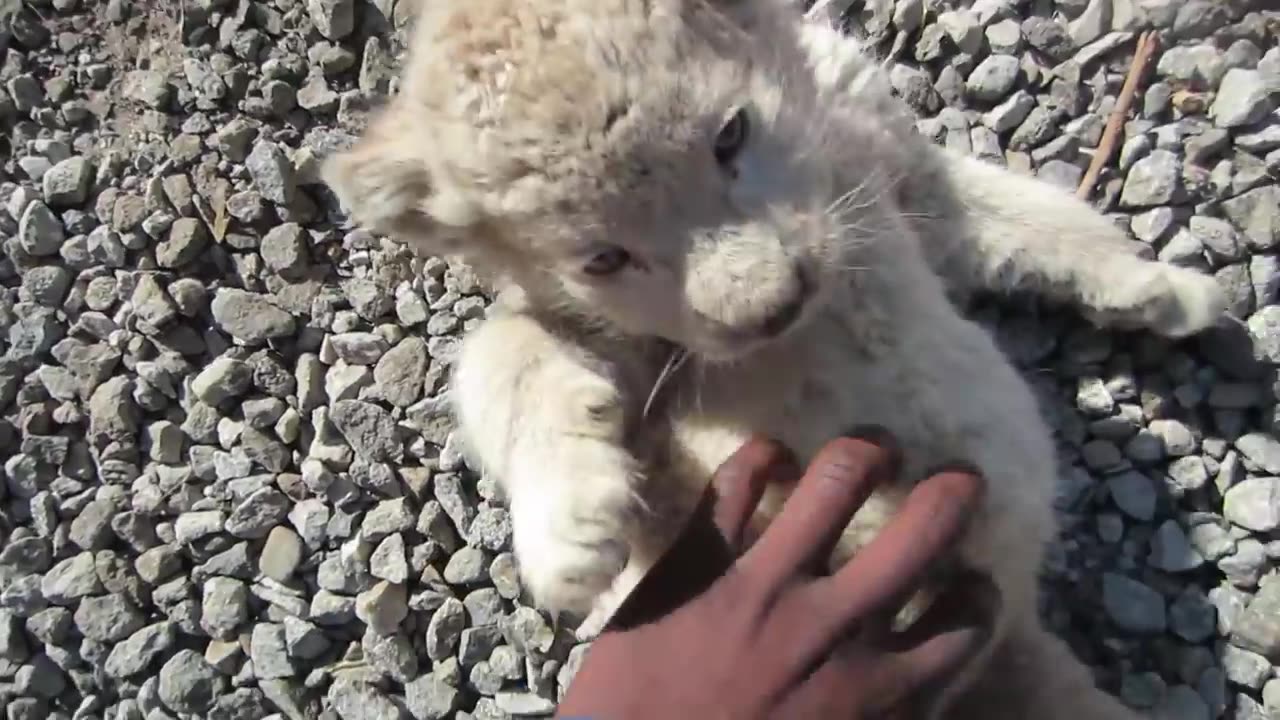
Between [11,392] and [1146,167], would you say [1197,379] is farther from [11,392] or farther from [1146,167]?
[11,392]

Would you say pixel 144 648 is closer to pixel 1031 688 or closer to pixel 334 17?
pixel 334 17

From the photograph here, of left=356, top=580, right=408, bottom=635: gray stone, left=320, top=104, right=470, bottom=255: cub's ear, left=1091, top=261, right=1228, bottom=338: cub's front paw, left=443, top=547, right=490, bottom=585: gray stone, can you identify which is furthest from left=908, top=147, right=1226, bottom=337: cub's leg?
left=356, top=580, right=408, bottom=635: gray stone

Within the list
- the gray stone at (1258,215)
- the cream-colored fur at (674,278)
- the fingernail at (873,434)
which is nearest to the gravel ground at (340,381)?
the gray stone at (1258,215)

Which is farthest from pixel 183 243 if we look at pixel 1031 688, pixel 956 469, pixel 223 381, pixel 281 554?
pixel 1031 688

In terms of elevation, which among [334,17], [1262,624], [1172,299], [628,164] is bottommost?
[1262,624]

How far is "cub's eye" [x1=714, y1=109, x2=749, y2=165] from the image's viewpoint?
75.0 inches

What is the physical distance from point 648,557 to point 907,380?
657 millimetres

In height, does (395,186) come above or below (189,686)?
above

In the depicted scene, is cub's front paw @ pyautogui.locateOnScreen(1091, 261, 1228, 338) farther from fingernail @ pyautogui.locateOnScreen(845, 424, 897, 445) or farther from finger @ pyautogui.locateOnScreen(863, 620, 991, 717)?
finger @ pyautogui.locateOnScreen(863, 620, 991, 717)

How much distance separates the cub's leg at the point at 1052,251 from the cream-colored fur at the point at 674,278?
0.55 ft

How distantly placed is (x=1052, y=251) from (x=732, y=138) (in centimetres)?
105

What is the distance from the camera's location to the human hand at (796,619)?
1806 mm

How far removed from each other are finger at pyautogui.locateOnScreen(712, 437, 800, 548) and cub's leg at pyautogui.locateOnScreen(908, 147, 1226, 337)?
0.86 metres

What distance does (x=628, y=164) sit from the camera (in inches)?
70.4
